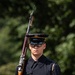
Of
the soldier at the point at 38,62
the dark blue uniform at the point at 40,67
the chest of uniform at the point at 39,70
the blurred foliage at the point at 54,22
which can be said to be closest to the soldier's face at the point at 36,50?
the soldier at the point at 38,62

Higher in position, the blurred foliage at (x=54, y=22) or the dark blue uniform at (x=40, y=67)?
the dark blue uniform at (x=40, y=67)

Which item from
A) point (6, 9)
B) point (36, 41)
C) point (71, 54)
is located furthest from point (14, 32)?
point (36, 41)

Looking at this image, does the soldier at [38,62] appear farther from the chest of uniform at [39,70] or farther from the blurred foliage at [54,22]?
the blurred foliage at [54,22]

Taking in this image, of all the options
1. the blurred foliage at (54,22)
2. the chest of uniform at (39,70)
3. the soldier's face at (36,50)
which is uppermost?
the soldier's face at (36,50)

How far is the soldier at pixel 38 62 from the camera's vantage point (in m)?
6.86

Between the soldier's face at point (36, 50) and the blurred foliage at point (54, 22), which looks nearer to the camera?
the soldier's face at point (36, 50)

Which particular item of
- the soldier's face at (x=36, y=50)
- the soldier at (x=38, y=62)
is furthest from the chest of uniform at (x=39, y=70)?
the soldier's face at (x=36, y=50)

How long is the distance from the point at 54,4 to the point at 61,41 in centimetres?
130

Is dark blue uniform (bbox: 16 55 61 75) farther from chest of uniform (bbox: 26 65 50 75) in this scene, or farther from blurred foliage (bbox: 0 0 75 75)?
blurred foliage (bbox: 0 0 75 75)

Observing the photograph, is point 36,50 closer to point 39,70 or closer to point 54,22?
point 39,70

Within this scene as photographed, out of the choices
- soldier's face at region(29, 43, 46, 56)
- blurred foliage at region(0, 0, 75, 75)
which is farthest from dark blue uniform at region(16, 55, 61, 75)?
blurred foliage at region(0, 0, 75, 75)

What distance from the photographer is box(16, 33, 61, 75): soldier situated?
6.86 meters

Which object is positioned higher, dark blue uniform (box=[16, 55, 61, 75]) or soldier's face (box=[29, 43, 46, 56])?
soldier's face (box=[29, 43, 46, 56])

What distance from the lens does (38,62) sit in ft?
22.7
